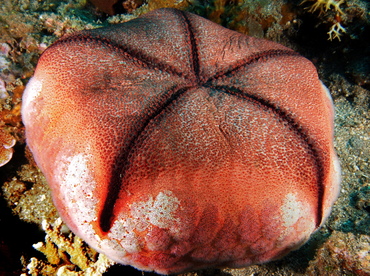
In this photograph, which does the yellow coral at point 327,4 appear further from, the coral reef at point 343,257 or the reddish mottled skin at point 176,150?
the coral reef at point 343,257

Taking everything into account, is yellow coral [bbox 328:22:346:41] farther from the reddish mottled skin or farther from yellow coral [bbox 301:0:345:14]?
the reddish mottled skin

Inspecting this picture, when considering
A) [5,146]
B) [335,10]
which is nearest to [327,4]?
[335,10]

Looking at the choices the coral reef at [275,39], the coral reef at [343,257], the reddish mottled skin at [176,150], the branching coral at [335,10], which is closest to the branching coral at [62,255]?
the coral reef at [275,39]

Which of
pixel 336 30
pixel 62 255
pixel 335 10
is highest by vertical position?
pixel 335 10

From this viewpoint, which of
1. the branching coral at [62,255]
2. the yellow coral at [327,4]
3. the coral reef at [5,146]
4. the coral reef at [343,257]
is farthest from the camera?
the yellow coral at [327,4]

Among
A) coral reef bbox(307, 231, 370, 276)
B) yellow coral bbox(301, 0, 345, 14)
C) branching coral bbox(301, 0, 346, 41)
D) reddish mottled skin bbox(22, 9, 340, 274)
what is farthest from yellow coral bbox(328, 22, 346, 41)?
coral reef bbox(307, 231, 370, 276)

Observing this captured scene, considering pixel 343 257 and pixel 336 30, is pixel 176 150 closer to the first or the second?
pixel 343 257
